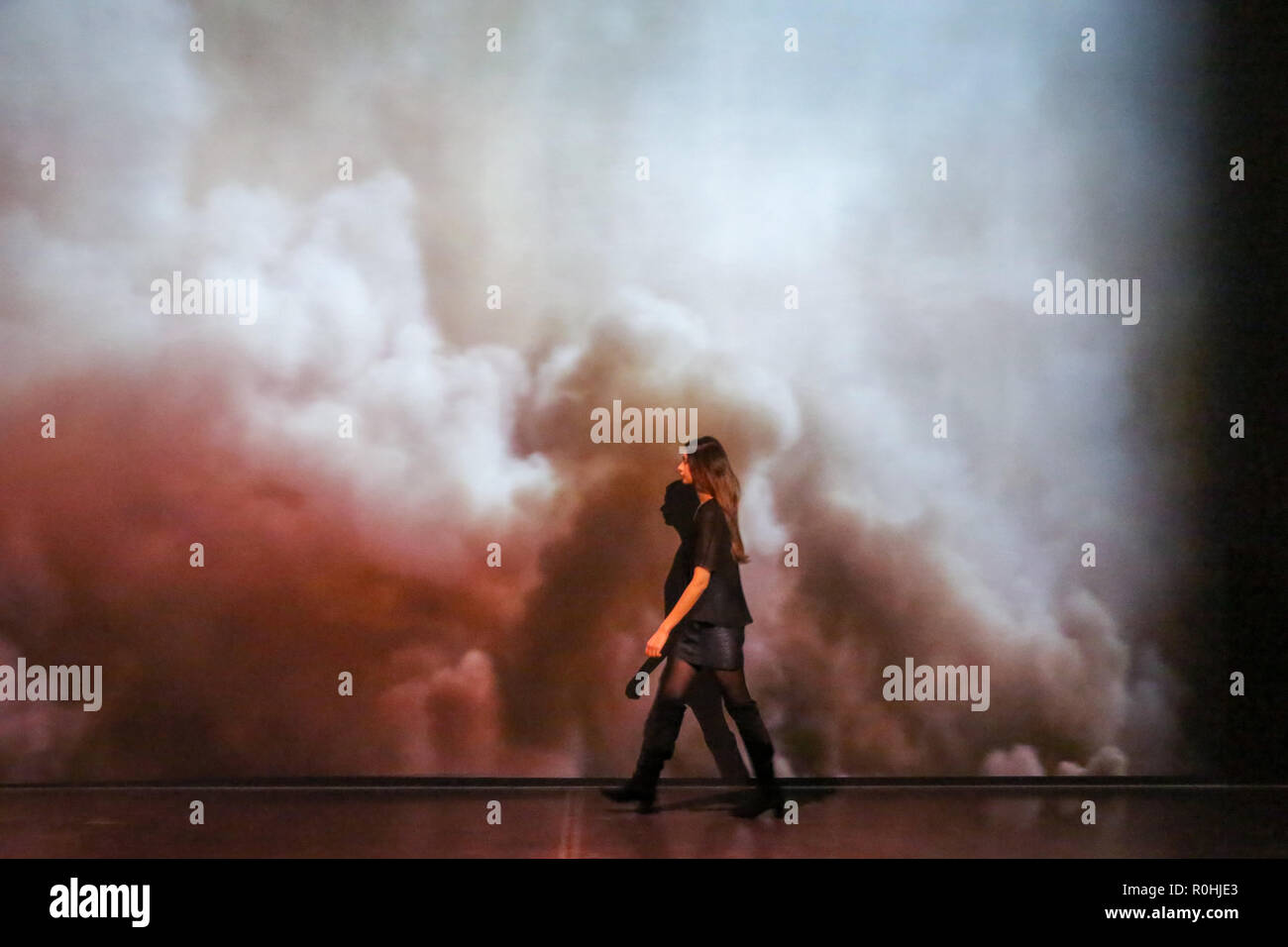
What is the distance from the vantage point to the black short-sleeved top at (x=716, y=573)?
476cm

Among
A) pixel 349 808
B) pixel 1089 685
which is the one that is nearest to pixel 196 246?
pixel 349 808

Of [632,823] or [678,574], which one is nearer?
[632,823]

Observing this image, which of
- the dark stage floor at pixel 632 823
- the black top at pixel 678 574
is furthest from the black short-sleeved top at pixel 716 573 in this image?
the dark stage floor at pixel 632 823

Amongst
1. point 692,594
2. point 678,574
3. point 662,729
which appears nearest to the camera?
point 692,594

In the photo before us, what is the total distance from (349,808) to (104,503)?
225cm

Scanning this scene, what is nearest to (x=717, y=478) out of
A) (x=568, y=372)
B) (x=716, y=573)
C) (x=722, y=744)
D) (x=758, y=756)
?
(x=716, y=573)

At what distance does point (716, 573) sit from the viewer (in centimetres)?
479

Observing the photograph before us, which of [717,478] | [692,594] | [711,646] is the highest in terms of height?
[717,478]

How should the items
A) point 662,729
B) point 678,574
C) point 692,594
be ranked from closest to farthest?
point 692,594, point 662,729, point 678,574

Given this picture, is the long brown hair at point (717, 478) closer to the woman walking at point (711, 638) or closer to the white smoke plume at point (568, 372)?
the woman walking at point (711, 638)

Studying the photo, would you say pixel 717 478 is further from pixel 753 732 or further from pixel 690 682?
pixel 753 732

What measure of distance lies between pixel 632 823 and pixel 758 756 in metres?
0.71

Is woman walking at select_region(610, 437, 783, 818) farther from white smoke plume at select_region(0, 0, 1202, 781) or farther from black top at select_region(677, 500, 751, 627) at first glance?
white smoke plume at select_region(0, 0, 1202, 781)

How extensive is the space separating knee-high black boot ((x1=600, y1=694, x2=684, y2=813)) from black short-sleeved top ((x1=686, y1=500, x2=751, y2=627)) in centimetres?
47
